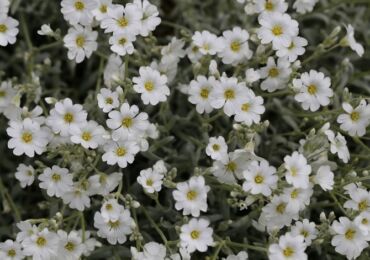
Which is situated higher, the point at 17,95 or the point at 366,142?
the point at 17,95

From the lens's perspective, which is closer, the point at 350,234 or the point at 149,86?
the point at 350,234

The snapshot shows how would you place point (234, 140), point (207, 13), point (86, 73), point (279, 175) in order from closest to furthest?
point (279, 175) < point (234, 140) < point (86, 73) < point (207, 13)

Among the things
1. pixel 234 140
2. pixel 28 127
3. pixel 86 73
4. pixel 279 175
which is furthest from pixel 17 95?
pixel 279 175

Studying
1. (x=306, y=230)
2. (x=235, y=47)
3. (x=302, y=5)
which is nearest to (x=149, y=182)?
(x=306, y=230)

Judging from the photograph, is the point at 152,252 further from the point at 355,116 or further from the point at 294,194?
the point at 355,116

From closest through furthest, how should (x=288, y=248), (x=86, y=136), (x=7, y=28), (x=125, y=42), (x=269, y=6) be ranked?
(x=288, y=248), (x=86, y=136), (x=125, y=42), (x=7, y=28), (x=269, y=6)

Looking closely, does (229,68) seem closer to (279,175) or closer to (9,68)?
(279,175)
